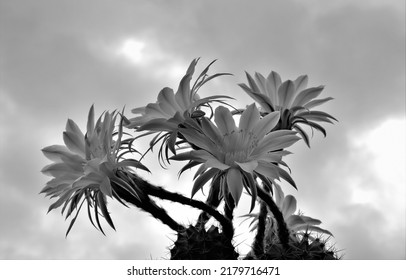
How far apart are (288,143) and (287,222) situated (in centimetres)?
82

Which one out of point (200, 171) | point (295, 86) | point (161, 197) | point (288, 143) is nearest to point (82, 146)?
point (161, 197)

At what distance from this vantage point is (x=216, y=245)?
2223 millimetres

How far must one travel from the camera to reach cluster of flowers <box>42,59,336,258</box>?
77.7 inches

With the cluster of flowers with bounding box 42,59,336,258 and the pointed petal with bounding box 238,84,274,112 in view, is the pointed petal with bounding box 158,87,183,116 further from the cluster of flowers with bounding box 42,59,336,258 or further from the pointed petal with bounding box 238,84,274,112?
the pointed petal with bounding box 238,84,274,112

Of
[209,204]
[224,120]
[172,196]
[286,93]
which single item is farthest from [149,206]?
[286,93]

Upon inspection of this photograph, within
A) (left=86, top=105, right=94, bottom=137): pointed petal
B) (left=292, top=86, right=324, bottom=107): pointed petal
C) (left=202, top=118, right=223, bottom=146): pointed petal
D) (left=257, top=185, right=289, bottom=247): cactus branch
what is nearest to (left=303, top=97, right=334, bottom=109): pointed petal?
(left=292, top=86, right=324, bottom=107): pointed petal

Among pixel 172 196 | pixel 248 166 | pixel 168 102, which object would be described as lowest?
pixel 248 166

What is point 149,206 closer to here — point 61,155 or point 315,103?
point 61,155

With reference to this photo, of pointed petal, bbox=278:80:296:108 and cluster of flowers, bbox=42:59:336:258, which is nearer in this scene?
cluster of flowers, bbox=42:59:336:258

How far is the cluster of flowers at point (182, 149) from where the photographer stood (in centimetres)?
197

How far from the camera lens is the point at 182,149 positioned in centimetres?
230

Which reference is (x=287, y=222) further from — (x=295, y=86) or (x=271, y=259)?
(x=295, y=86)

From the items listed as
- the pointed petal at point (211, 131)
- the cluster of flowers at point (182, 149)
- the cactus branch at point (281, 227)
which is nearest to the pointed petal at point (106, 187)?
the cluster of flowers at point (182, 149)

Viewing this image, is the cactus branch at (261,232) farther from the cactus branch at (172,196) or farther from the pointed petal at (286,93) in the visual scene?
the pointed petal at (286,93)
